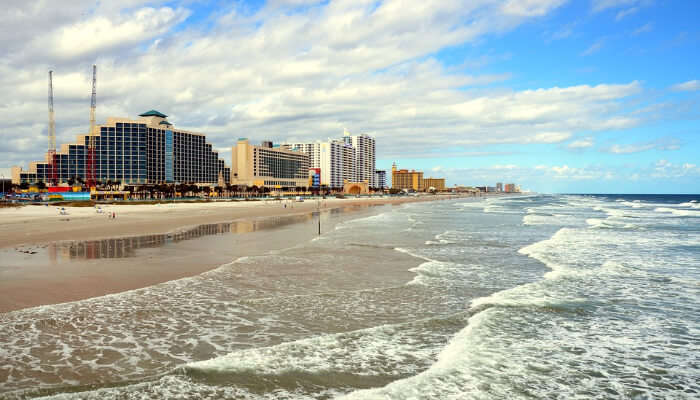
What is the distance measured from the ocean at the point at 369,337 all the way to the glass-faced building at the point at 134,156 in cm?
16224

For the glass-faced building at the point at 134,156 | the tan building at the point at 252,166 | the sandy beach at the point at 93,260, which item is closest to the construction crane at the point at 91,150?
the glass-faced building at the point at 134,156

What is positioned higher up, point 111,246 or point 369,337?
point 111,246

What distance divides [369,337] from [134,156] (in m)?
170

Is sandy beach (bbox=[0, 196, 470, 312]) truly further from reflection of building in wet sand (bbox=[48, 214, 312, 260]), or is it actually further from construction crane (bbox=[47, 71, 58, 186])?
construction crane (bbox=[47, 71, 58, 186])

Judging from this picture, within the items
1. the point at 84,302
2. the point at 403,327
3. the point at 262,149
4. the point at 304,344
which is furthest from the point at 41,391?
the point at 262,149

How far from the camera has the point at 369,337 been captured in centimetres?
786

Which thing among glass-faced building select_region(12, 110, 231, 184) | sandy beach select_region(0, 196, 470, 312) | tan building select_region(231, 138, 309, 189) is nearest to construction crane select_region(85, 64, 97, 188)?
glass-faced building select_region(12, 110, 231, 184)

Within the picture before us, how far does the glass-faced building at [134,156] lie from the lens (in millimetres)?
148625

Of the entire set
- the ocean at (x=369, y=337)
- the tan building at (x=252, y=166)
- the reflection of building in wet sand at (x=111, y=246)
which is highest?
the tan building at (x=252, y=166)

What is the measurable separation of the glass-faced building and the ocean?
162241mm

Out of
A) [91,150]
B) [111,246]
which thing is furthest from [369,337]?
[91,150]

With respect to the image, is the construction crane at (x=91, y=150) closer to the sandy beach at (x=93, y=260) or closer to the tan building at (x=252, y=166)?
the tan building at (x=252, y=166)

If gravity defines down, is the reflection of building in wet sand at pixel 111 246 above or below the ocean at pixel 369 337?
above

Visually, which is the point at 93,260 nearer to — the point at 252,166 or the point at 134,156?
the point at 134,156
